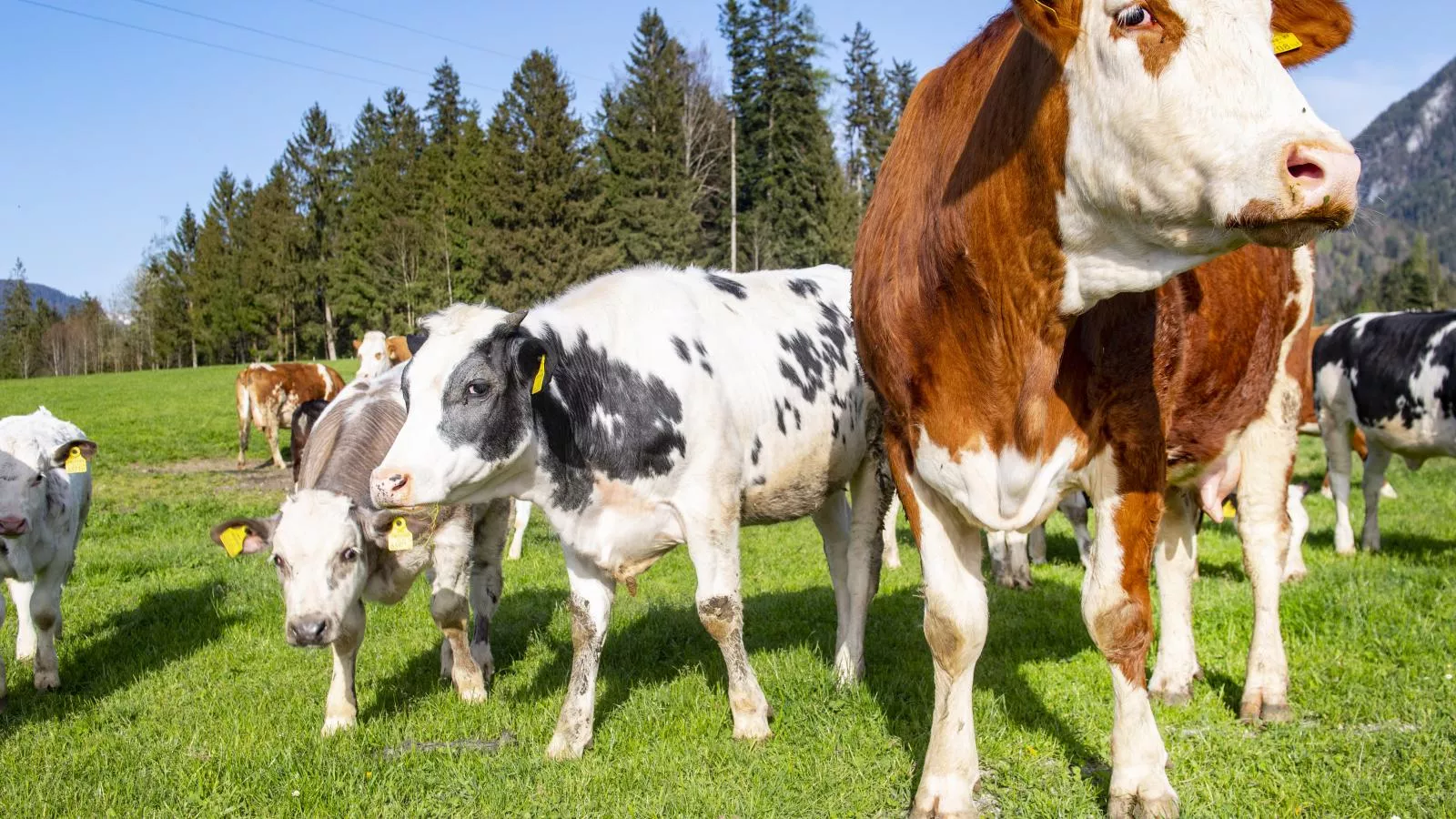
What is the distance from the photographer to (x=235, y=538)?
523 cm

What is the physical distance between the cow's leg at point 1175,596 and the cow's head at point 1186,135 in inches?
102

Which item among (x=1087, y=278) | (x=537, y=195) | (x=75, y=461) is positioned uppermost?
(x=537, y=195)

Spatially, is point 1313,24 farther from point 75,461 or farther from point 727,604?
point 75,461

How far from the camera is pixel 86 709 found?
549 centimetres

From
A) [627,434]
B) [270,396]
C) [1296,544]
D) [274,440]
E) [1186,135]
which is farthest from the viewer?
[270,396]

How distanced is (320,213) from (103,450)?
5241cm

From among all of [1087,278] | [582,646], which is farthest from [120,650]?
[1087,278]

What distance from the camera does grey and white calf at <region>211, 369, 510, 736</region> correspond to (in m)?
4.86

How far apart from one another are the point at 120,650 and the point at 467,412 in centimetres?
402

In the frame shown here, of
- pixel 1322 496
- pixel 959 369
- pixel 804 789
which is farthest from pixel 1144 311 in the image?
pixel 1322 496

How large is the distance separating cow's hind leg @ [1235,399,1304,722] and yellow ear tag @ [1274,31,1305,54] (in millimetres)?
2249

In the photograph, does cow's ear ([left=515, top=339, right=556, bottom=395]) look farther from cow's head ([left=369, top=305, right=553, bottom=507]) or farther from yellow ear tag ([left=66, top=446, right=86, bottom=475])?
yellow ear tag ([left=66, top=446, right=86, bottom=475])

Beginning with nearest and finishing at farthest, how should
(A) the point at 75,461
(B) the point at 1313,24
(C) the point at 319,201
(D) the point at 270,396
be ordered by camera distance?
(B) the point at 1313,24 < (A) the point at 75,461 < (D) the point at 270,396 < (C) the point at 319,201

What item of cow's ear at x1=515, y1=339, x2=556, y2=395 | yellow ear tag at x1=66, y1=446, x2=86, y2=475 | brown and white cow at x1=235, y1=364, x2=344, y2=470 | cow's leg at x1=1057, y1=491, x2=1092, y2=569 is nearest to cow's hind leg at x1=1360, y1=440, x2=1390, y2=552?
cow's leg at x1=1057, y1=491, x2=1092, y2=569
